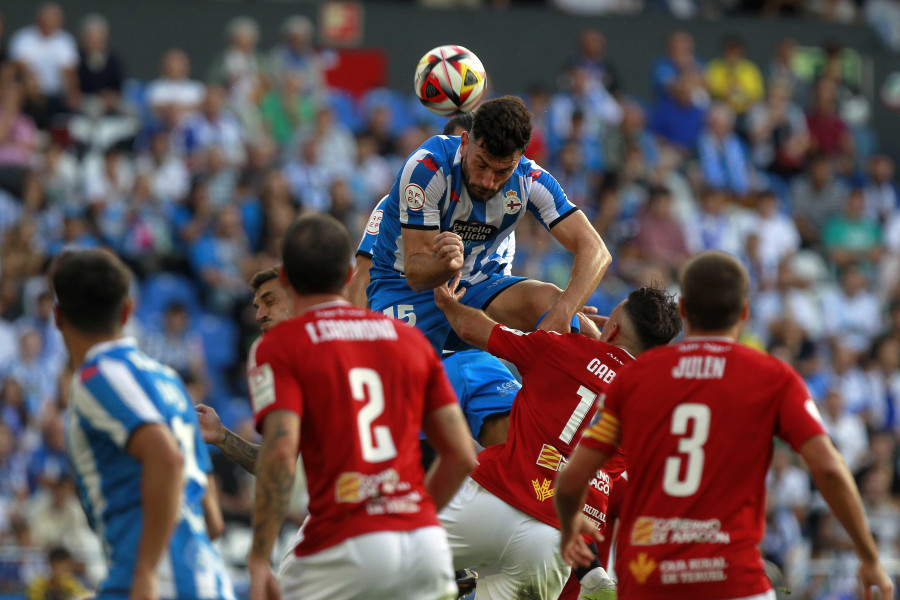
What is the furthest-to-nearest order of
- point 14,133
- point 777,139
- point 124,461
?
point 777,139 < point 14,133 < point 124,461

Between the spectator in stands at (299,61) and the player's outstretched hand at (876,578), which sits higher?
the spectator in stands at (299,61)

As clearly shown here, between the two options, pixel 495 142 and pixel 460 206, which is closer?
pixel 495 142

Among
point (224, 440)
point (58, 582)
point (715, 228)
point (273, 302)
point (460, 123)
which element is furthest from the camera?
point (715, 228)

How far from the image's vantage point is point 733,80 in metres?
21.6

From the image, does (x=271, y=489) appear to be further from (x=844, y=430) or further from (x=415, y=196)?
(x=844, y=430)

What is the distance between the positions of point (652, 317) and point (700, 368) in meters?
1.41

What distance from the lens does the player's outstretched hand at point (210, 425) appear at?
641 centimetres

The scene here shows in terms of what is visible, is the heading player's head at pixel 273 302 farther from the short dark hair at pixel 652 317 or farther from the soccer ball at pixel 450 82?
the short dark hair at pixel 652 317

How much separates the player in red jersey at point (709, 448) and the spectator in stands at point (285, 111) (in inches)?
533

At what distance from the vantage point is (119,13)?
1948 centimetres

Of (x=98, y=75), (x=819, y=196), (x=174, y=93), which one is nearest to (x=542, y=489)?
(x=174, y=93)

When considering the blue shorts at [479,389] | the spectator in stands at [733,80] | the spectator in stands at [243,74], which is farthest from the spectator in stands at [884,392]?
the blue shorts at [479,389]

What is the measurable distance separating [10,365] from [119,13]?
7398 millimetres

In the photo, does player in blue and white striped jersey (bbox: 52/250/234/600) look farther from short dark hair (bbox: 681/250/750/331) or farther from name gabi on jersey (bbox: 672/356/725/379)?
short dark hair (bbox: 681/250/750/331)
